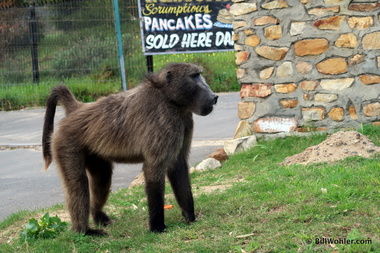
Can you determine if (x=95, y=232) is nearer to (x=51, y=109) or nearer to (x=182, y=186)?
(x=182, y=186)

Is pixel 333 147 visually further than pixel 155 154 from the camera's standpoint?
Yes

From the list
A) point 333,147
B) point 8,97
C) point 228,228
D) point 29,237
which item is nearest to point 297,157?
point 333,147

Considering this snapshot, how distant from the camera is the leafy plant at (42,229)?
5.82m

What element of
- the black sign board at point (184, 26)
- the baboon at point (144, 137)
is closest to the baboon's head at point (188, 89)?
the baboon at point (144, 137)

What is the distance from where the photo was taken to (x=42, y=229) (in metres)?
5.89

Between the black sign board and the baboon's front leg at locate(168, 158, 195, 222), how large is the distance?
9.25m

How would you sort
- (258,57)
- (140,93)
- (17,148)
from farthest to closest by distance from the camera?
(17,148) < (258,57) < (140,93)

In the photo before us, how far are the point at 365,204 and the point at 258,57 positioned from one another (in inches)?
158

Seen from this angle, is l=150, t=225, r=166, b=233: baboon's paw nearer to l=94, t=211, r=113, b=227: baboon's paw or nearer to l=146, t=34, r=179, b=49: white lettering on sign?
l=94, t=211, r=113, b=227: baboon's paw

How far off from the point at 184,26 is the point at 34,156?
6.10m

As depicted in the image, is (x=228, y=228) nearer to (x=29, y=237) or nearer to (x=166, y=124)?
(x=166, y=124)

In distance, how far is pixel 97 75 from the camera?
48.8ft

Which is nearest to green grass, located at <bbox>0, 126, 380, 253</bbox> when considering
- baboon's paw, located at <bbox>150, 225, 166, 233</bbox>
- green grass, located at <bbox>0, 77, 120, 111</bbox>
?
baboon's paw, located at <bbox>150, 225, 166, 233</bbox>

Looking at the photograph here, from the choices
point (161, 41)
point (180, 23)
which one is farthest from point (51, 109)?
point (180, 23)
